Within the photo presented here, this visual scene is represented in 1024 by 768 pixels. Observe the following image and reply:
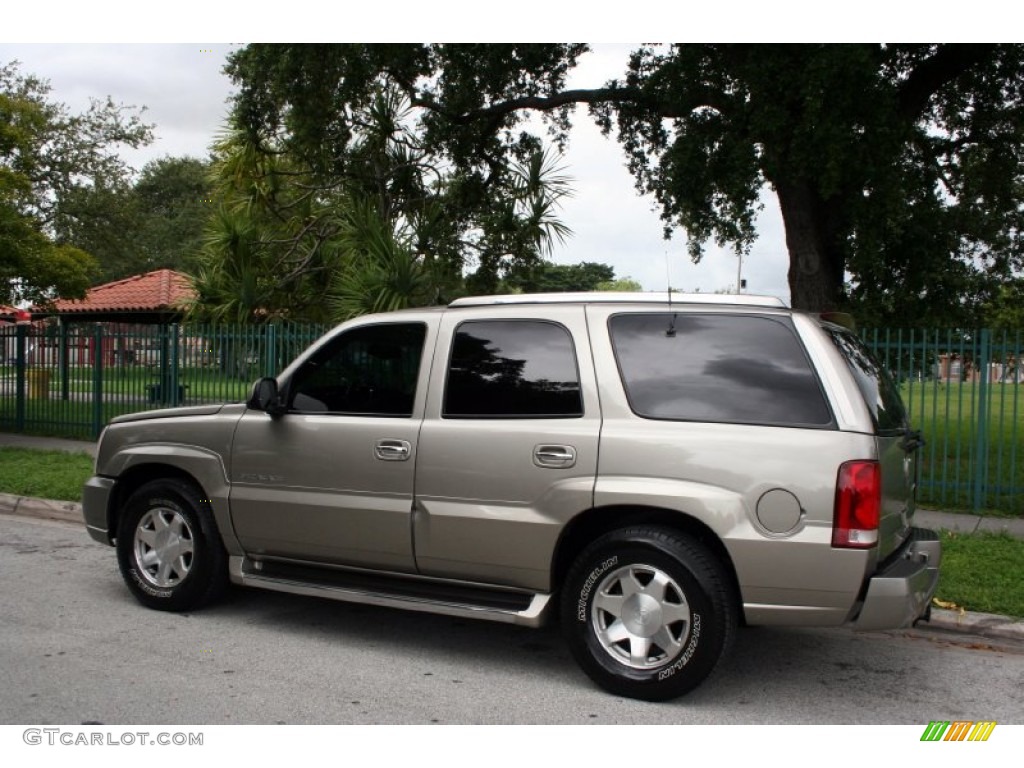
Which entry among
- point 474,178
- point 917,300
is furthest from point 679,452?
point 474,178

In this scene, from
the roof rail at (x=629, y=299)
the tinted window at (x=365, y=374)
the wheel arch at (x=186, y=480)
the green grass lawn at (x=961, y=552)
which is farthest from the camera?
the green grass lawn at (x=961, y=552)

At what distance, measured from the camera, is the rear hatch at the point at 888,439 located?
15.0 feet

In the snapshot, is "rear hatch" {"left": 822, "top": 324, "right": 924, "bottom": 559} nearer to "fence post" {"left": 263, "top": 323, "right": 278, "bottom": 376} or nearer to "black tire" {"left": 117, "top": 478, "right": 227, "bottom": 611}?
"black tire" {"left": 117, "top": 478, "right": 227, "bottom": 611}

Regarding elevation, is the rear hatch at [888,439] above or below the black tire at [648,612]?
Answer: above

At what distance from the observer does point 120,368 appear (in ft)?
51.3

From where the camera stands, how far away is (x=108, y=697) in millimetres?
4605

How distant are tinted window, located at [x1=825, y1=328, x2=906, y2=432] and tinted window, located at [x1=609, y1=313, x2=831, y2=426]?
0.29 metres

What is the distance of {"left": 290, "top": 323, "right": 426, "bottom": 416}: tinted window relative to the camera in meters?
5.52

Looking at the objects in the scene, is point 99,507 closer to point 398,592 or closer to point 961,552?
point 398,592

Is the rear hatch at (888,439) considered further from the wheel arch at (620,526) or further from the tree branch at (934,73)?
the tree branch at (934,73)

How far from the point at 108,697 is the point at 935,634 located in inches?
188

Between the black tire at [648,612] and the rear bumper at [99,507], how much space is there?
3.21 meters
